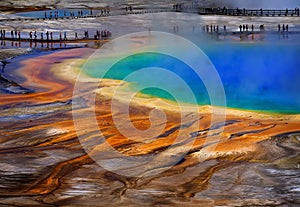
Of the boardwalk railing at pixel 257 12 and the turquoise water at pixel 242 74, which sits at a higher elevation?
the boardwalk railing at pixel 257 12

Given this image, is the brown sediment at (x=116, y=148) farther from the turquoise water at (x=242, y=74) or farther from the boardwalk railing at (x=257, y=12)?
the boardwalk railing at (x=257, y=12)

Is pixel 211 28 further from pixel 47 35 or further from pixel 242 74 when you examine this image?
pixel 242 74

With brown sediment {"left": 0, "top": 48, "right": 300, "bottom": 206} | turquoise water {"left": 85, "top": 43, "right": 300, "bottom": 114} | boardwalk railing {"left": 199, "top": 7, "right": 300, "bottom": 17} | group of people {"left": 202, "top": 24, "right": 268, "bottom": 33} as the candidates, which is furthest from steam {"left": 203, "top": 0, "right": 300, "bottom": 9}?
brown sediment {"left": 0, "top": 48, "right": 300, "bottom": 206}

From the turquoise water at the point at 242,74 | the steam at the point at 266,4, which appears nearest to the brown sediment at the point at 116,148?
the turquoise water at the point at 242,74

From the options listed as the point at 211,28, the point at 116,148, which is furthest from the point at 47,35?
the point at 116,148

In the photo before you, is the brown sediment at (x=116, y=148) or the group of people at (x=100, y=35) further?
the group of people at (x=100, y=35)

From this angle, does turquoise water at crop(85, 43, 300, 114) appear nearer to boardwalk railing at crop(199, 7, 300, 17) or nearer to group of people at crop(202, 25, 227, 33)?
group of people at crop(202, 25, 227, 33)
